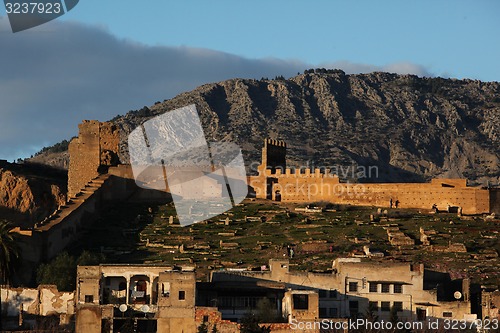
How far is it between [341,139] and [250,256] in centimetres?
8750

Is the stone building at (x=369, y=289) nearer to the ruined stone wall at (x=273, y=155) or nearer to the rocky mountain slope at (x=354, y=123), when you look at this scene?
the ruined stone wall at (x=273, y=155)

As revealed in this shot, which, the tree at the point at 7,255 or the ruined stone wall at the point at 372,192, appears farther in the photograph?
the ruined stone wall at the point at 372,192

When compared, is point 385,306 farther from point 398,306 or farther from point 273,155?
point 273,155

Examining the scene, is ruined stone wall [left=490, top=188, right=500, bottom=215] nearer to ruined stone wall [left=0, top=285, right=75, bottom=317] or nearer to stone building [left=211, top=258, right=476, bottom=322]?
stone building [left=211, top=258, right=476, bottom=322]

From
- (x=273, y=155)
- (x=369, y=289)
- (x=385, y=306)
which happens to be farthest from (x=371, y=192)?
(x=385, y=306)

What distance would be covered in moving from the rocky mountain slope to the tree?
7573 centimetres

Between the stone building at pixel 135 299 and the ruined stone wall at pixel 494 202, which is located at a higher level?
the ruined stone wall at pixel 494 202

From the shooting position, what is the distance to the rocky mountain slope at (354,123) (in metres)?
167

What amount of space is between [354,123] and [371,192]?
73.8 m

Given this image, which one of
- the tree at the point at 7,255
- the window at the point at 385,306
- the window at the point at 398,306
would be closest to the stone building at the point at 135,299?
the tree at the point at 7,255

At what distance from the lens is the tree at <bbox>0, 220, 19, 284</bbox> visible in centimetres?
7981

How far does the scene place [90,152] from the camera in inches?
4333

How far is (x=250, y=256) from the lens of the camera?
89.4 m

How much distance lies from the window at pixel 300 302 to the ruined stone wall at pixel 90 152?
4280 centimetres
